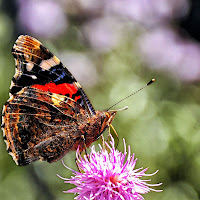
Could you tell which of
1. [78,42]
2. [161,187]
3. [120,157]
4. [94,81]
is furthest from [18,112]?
[78,42]

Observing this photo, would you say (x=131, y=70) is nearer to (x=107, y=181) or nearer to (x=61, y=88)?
(x=61, y=88)

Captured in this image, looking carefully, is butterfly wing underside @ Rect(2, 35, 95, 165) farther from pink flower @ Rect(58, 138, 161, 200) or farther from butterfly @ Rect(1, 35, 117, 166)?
pink flower @ Rect(58, 138, 161, 200)

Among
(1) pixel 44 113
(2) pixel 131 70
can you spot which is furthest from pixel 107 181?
(2) pixel 131 70

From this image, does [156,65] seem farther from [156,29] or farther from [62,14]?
[62,14]

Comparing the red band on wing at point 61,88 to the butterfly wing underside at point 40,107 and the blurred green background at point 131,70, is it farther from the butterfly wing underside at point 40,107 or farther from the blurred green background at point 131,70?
the blurred green background at point 131,70

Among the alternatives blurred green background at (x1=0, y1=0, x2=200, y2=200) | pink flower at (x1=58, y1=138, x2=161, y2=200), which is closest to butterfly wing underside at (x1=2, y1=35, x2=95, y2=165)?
pink flower at (x1=58, y1=138, x2=161, y2=200)

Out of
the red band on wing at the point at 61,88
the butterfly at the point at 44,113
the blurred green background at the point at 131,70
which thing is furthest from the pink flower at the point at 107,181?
the blurred green background at the point at 131,70
